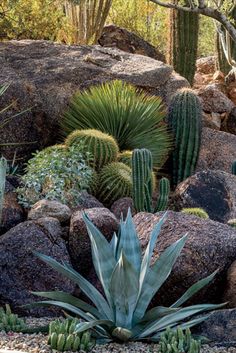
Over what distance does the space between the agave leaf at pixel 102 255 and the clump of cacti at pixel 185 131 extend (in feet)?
17.2

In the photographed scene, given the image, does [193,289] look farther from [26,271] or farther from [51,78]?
[51,78]

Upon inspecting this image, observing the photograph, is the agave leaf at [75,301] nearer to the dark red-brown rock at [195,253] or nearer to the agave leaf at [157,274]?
the agave leaf at [157,274]

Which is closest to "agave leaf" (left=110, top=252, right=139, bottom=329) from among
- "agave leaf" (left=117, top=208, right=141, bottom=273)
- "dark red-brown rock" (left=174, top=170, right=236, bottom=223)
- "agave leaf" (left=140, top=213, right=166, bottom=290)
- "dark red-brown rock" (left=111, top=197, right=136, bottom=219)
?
"agave leaf" (left=140, top=213, right=166, bottom=290)

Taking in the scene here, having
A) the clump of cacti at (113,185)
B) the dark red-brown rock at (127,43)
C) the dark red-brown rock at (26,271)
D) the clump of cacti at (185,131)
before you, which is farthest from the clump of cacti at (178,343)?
the dark red-brown rock at (127,43)

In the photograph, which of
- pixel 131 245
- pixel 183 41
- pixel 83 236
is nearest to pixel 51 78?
pixel 183 41

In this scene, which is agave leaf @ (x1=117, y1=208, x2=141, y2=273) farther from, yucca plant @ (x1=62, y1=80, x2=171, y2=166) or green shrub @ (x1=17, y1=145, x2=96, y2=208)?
yucca plant @ (x1=62, y1=80, x2=171, y2=166)

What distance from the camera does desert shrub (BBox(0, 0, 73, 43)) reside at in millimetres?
14508

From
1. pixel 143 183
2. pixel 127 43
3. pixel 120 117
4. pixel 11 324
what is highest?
pixel 11 324

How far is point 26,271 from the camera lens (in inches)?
285

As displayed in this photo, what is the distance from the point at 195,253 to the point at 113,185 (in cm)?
300

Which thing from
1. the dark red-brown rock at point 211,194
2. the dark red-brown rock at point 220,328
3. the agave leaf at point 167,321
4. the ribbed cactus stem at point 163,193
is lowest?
the dark red-brown rock at point 211,194

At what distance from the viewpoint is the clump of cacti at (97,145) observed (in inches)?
397

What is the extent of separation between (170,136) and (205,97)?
2.77 metres

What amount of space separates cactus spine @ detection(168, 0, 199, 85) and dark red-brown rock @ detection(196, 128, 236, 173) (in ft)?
10.0
